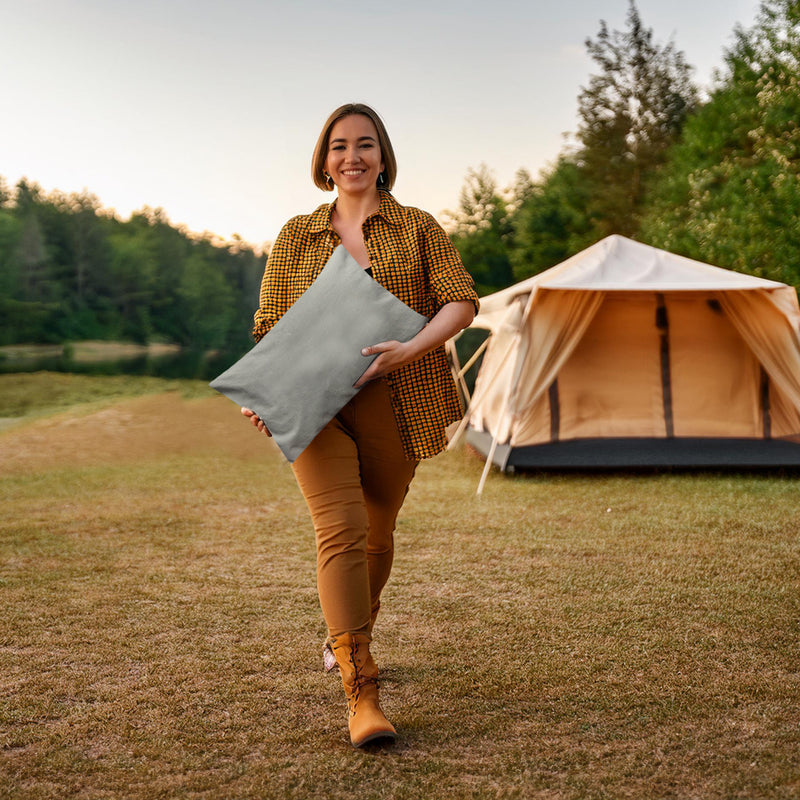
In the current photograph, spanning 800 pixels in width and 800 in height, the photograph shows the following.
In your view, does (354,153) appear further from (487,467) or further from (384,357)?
(487,467)

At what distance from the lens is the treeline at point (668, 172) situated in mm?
14141

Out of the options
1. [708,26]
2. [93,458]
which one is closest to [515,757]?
[93,458]

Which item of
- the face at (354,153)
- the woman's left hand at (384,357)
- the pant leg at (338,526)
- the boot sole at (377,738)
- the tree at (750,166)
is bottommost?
the boot sole at (377,738)

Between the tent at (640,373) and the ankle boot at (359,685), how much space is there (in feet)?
15.4

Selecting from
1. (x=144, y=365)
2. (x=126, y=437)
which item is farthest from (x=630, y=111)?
(x=126, y=437)

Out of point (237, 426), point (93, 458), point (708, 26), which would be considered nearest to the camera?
point (93, 458)

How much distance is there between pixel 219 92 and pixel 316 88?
11.6ft

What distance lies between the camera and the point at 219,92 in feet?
60.6

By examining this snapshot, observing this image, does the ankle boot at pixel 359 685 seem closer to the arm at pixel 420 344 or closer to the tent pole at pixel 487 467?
the arm at pixel 420 344

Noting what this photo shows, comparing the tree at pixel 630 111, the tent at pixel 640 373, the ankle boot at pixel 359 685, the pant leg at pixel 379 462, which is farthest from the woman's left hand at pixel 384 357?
the tree at pixel 630 111

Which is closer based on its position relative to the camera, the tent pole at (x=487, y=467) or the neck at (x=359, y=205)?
the neck at (x=359, y=205)

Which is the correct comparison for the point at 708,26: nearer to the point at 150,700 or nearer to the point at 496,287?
the point at 496,287

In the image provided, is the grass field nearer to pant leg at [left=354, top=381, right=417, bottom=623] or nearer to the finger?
pant leg at [left=354, top=381, right=417, bottom=623]

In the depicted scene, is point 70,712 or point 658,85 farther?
point 658,85
